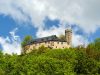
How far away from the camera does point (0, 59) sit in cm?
14812

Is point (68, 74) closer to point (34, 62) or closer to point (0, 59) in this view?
point (34, 62)

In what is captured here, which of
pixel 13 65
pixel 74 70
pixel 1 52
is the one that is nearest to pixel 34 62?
pixel 13 65

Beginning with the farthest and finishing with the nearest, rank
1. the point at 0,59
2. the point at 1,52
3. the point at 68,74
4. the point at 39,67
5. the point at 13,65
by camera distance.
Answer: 1. the point at 1,52
2. the point at 0,59
3. the point at 13,65
4. the point at 39,67
5. the point at 68,74

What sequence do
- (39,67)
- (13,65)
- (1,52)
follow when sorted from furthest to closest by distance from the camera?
(1,52)
(13,65)
(39,67)

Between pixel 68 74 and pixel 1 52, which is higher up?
pixel 1 52

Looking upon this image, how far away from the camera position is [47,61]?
125 metres

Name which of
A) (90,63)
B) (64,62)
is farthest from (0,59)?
(90,63)

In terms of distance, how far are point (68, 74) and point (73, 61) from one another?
15.7m

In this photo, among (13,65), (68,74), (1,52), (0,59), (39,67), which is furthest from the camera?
(1,52)

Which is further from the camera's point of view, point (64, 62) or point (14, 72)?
point (64, 62)

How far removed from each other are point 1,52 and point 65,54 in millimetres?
31444

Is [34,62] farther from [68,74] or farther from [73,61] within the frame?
[68,74]

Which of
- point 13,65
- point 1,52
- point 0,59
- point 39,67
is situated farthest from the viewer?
point 1,52

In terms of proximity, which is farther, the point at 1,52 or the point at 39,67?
the point at 1,52
